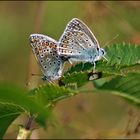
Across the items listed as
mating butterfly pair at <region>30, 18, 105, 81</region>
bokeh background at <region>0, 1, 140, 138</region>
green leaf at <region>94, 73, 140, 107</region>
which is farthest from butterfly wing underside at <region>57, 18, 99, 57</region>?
green leaf at <region>94, 73, 140, 107</region>

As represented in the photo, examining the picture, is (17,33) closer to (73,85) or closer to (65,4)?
(65,4)

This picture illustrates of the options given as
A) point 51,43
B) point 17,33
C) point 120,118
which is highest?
point 51,43

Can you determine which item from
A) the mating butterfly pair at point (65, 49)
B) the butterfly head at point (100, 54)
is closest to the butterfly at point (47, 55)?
the mating butterfly pair at point (65, 49)

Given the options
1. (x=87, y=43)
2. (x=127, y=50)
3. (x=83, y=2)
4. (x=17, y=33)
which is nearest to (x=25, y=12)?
(x=17, y=33)

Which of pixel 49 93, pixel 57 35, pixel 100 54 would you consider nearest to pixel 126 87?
pixel 49 93

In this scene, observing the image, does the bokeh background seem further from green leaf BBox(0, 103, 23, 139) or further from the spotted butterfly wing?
green leaf BBox(0, 103, 23, 139)
